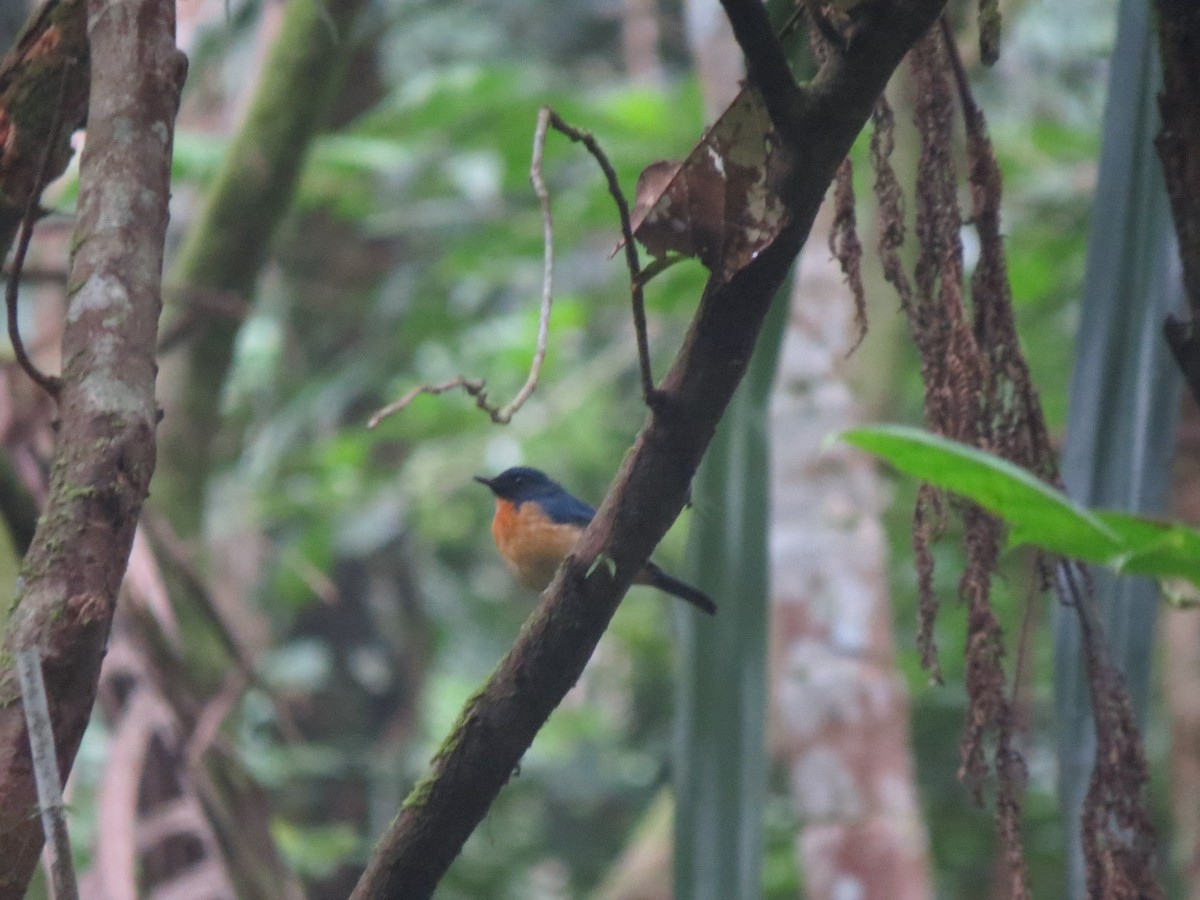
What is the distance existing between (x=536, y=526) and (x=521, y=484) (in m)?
0.37

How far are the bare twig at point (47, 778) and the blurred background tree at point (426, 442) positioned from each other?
1637 mm

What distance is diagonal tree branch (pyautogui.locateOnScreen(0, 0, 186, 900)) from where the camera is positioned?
130 centimetres

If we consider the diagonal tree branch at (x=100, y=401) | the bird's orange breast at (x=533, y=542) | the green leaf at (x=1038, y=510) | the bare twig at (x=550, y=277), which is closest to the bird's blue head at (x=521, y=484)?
the bird's orange breast at (x=533, y=542)

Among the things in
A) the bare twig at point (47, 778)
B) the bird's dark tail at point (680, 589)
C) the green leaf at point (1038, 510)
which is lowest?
the bare twig at point (47, 778)

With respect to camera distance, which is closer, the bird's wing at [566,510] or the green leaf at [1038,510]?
the green leaf at [1038,510]

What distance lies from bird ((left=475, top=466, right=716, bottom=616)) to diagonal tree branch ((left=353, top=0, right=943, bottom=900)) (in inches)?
93.7

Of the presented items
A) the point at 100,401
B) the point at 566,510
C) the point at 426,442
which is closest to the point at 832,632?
the point at 566,510

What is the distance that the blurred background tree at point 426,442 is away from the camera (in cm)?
360

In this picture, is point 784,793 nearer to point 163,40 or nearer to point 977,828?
point 977,828

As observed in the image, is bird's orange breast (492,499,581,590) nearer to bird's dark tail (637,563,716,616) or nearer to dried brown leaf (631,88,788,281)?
bird's dark tail (637,563,716,616)

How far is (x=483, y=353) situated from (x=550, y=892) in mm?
3342

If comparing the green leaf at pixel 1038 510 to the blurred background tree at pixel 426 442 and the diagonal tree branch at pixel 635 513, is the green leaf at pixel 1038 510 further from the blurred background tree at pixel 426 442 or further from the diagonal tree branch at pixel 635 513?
the blurred background tree at pixel 426 442

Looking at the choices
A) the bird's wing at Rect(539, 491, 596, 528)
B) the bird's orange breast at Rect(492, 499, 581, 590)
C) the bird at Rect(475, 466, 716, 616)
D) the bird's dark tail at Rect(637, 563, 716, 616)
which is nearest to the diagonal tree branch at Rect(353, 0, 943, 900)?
the bird's dark tail at Rect(637, 563, 716, 616)

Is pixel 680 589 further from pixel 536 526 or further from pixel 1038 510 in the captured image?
pixel 1038 510
